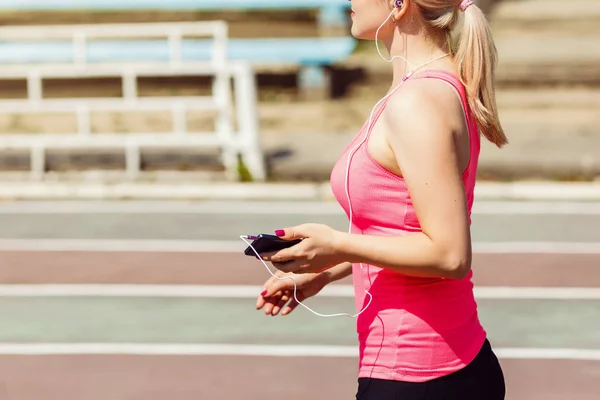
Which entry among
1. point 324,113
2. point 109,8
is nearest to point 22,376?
point 324,113

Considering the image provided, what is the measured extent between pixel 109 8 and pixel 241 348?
1342 cm

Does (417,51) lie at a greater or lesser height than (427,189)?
greater

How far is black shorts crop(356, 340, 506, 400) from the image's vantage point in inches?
109

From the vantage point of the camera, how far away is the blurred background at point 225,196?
6078mm

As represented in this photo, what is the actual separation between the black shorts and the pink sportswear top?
0.05 ft

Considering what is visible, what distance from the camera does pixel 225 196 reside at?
38.3 ft

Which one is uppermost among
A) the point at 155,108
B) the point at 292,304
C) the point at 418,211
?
the point at 155,108

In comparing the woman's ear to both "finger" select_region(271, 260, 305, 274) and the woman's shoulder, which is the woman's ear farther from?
"finger" select_region(271, 260, 305, 274)

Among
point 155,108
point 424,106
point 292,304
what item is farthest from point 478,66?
point 155,108

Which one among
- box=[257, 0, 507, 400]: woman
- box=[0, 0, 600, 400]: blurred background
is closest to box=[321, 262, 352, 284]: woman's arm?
box=[257, 0, 507, 400]: woman

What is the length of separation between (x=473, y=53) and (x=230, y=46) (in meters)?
15.6

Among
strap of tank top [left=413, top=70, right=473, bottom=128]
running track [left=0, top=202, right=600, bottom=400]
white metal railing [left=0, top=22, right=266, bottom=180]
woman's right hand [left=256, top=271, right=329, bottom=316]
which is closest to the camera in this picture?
strap of tank top [left=413, top=70, right=473, bottom=128]

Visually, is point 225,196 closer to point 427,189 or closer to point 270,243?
point 270,243

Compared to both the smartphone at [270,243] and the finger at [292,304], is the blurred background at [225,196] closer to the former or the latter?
the finger at [292,304]
